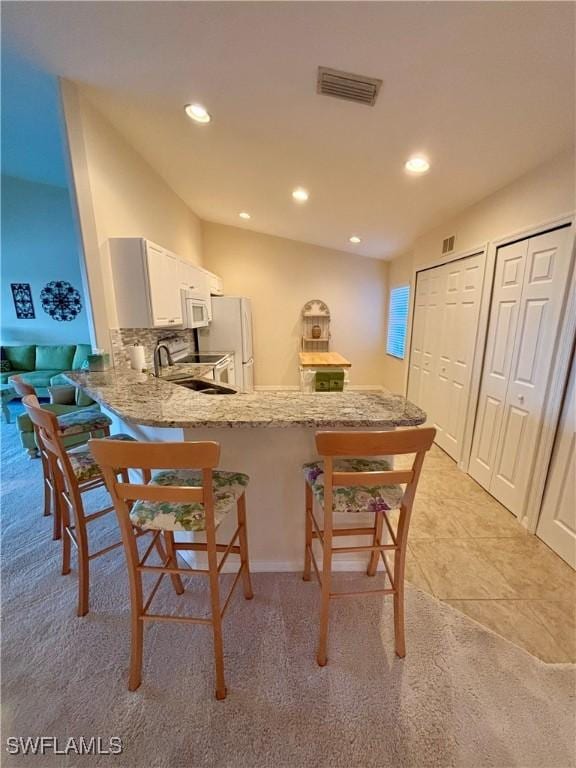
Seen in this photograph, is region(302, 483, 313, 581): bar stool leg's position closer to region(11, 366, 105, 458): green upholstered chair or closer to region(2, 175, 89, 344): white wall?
region(11, 366, 105, 458): green upholstered chair

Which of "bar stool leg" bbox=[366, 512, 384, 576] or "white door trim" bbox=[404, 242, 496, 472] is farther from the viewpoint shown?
"white door trim" bbox=[404, 242, 496, 472]

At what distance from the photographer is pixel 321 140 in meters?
2.19

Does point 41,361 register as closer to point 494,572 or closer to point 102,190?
point 102,190

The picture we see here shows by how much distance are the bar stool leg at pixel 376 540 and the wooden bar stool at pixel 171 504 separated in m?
0.69

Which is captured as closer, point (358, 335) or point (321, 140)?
point (321, 140)

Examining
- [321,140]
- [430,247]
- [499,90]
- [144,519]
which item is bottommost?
[144,519]

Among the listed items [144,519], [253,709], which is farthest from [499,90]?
[253,709]

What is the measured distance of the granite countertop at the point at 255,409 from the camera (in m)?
1.36

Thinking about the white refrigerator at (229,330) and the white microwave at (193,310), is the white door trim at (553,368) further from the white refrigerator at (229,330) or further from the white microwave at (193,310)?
the white refrigerator at (229,330)

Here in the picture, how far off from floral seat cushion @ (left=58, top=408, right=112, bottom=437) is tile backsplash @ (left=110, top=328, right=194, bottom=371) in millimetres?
613

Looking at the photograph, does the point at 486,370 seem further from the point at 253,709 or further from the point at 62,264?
the point at 62,264

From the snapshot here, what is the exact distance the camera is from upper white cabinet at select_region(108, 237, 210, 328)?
2.47 meters

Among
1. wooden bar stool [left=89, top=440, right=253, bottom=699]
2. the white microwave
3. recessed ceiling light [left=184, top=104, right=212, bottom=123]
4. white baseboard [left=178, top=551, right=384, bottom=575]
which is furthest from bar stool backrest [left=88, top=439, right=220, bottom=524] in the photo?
the white microwave

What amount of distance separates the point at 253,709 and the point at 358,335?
5.43 meters
